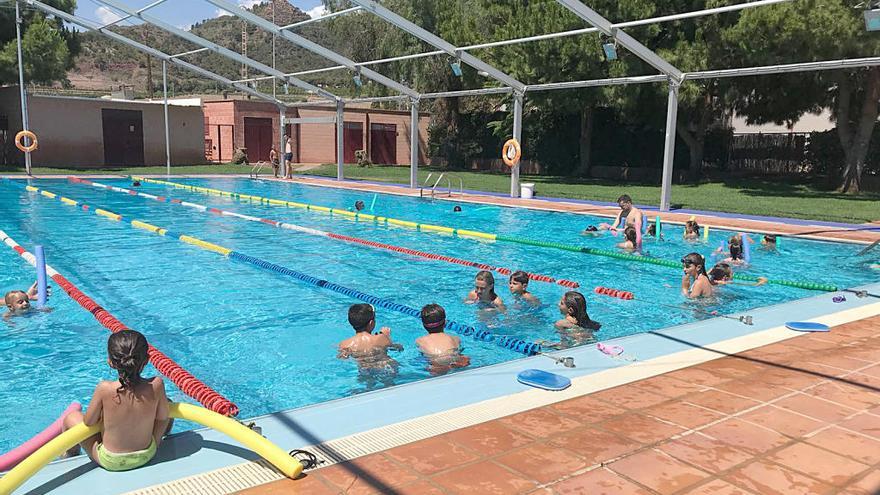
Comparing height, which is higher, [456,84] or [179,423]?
[456,84]

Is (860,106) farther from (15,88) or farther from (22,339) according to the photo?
(15,88)

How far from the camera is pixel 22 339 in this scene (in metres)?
6.45

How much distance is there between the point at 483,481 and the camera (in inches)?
114

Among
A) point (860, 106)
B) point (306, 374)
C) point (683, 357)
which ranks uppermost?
point (860, 106)

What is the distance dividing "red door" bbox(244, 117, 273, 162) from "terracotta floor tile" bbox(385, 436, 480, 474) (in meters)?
37.0

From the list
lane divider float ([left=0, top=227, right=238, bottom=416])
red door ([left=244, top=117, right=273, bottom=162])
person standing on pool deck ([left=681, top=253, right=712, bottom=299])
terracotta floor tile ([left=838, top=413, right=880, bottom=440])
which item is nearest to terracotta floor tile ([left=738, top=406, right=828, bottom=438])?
terracotta floor tile ([left=838, top=413, right=880, bottom=440])

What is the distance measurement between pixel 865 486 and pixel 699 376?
1.52 metres

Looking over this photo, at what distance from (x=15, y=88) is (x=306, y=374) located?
108 ft

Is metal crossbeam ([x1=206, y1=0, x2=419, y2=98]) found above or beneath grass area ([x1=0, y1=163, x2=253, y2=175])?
above

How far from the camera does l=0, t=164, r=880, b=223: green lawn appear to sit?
52.5ft

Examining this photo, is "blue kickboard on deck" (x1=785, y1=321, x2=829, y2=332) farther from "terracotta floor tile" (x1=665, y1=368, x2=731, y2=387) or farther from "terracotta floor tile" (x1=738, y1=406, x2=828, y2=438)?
"terracotta floor tile" (x1=738, y1=406, x2=828, y2=438)

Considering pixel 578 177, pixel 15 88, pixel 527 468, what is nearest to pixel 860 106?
pixel 578 177

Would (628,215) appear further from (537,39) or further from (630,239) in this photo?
(537,39)

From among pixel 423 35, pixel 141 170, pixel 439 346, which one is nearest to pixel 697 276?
pixel 439 346
